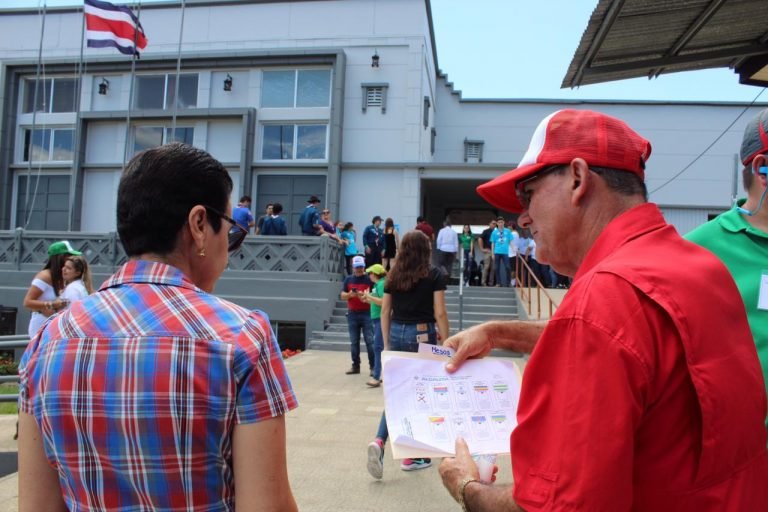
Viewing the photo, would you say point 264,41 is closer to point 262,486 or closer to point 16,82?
point 16,82

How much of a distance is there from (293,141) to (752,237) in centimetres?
1811

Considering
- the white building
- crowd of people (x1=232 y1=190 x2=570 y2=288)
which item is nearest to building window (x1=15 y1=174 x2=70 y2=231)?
the white building

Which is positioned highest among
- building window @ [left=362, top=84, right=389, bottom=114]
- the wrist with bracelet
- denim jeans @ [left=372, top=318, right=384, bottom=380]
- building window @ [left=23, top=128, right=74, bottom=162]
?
building window @ [left=362, top=84, right=389, bottom=114]

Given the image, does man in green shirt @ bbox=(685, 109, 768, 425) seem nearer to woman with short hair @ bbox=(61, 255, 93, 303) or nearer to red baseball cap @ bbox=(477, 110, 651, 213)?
red baseball cap @ bbox=(477, 110, 651, 213)

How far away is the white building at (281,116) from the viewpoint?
60.8ft

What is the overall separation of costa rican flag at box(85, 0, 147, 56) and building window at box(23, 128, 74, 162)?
600 centimetres

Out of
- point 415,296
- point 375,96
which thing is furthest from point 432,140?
point 415,296

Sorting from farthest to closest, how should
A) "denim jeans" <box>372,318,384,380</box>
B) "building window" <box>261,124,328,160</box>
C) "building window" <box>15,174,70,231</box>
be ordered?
"building window" <box>15,174,70,231</box> → "building window" <box>261,124,328,160</box> → "denim jeans" <box>372,318,384,380</box>

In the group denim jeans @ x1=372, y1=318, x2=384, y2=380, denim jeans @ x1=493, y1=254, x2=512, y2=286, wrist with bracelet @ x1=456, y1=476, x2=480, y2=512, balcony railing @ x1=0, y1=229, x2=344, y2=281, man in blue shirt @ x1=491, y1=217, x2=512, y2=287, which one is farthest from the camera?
denim jeans @ x1=493, y1=254, x2=512, y2=286

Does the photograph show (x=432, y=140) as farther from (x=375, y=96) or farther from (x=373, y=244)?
(x=373, y=244)

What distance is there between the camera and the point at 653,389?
39.3 inches

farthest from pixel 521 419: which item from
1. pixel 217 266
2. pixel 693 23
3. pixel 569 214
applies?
pixel 693 23

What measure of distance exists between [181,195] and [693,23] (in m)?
3.63

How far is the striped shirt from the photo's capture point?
3.84 ft
